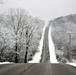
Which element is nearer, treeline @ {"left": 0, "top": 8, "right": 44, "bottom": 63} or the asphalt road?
the asphalt road

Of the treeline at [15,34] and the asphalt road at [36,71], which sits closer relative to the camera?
the asphalt road at [36,71]

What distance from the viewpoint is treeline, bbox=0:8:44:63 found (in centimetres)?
4419

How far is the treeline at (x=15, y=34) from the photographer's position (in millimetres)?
44188

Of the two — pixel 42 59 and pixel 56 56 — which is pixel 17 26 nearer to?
pixel 42 59

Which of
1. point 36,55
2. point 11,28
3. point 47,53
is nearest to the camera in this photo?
point 11,28

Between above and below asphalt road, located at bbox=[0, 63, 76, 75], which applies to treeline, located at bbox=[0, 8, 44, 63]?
above

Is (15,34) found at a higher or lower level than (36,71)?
higher

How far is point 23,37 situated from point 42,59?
10.7 meters

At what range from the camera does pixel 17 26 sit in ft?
158

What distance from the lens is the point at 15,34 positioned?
48250 millimetres

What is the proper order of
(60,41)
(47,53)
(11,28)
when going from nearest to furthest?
(11,28), (47,53), (60,41)

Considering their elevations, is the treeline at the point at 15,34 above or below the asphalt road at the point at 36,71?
above

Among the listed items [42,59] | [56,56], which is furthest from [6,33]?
[56,56]

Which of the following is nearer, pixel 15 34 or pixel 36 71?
pixel 36 71
